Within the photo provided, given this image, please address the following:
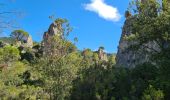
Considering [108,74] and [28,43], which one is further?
[28,43]

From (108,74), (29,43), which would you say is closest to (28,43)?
(29,43)

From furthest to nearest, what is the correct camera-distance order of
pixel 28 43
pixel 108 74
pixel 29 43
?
pixel 29 43 < pixel 28 43 < pixel 108 74

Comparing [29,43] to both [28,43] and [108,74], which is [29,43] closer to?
[28,43]

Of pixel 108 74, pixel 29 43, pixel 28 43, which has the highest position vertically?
pixel 29 43

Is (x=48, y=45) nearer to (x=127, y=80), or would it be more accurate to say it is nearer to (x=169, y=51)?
(x=127, y=80)

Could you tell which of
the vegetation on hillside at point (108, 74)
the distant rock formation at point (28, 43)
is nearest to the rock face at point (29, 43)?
the distant rock formation at point (28, 43)

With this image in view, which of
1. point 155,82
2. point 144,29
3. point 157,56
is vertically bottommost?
point 155,82

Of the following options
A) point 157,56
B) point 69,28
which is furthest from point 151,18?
point 69,28

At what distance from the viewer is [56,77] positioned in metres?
33.3

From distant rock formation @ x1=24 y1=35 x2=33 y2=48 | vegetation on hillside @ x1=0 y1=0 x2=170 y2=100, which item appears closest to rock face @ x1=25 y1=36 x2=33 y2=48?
distant rock formation @ x1=24 y1=35 x2=33 y2=48

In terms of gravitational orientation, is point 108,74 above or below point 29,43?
below

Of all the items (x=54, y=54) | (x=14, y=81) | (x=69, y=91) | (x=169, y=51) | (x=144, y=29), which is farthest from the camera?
(x=14, y=81)

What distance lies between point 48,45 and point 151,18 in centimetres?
1078

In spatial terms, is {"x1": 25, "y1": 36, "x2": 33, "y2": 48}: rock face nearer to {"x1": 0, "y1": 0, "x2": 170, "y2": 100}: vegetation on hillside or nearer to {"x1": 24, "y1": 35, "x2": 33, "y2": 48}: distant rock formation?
{"x1": 24, "y1": 35, "x2": 33, "y2": 48}: distant rock formation
